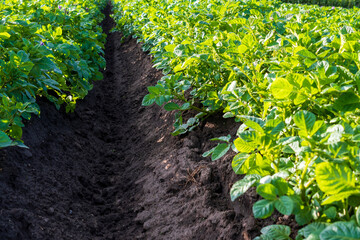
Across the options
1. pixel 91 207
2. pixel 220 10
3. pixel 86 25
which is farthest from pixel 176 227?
pixel 86 25

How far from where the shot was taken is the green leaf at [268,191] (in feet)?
4.42

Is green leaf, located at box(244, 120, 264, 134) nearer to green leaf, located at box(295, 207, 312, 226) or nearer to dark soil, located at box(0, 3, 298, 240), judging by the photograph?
green leaf, located at box(295, 207, 312, 226)

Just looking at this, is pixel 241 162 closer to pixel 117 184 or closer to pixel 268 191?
pixel 268 191

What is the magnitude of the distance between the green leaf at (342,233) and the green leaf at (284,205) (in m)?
0.19

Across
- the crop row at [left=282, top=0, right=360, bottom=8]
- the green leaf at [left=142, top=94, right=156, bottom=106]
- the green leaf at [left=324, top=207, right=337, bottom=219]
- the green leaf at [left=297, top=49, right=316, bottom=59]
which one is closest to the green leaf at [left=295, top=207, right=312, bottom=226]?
the green leaf at [left=324, top=207, right=337, bottom=219]

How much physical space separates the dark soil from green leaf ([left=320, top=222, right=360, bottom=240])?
2.35 feet

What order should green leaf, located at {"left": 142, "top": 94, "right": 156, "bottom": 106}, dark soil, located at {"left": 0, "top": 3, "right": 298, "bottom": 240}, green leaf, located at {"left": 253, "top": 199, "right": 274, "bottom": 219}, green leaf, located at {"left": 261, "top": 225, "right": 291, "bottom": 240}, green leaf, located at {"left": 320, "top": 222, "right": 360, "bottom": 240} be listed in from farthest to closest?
green leaf, located at {"left": 142, "top": 94, "right": 156, "bottom": 106} → dark soil, located at {"left": 0, "top": 3, "right": 298, "bottom": 240} → green leaf, located at {"left": 261, "top": 225, "right": 291, "bottom": 240} → green leaf, located at {"left": 253, "top": 199, "right": 274, "bottom": 219} → green leaf, located at {"left": 320, "top": 222, "right": 360, "bottom": 240}

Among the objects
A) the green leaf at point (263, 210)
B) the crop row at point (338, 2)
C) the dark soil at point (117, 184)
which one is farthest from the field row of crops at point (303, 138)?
the crop row at point (338, 2)

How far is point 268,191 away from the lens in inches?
53.1

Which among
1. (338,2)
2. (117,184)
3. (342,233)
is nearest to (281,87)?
(342,233)

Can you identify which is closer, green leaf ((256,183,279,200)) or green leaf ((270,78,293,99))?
green leaf ((256,183,279,200))

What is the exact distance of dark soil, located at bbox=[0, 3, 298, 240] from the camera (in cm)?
215

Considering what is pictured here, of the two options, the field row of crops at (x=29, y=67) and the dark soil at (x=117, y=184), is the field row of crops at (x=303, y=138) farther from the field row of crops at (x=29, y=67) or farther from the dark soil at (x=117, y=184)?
the field row of crops at (x=29, y=67)

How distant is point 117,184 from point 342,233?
7.92ft
